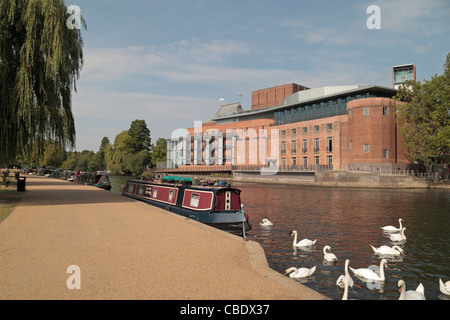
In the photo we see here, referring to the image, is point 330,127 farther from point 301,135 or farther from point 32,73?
point 32,73

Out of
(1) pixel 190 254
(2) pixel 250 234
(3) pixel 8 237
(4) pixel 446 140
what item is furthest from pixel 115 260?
(4) pixel 446 140

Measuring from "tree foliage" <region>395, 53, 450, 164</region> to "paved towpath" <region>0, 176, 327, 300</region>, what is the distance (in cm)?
4484

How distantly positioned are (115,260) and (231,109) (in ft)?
292

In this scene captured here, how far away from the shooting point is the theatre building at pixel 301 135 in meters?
50.5

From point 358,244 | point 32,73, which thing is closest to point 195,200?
point 358,244

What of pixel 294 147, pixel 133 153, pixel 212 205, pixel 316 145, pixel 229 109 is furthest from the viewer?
pixel 229 109

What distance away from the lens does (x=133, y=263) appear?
6.53 meters

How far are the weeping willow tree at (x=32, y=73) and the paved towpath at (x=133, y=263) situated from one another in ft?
17.7

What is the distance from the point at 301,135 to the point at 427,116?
71.7 feet

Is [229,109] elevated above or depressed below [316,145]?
above

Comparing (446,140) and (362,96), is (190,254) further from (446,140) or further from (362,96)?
(362,96)

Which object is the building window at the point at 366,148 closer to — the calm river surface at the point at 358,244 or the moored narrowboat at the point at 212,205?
the calm river surface at the point at 358,244

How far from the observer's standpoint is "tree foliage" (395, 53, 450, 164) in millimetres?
43781
